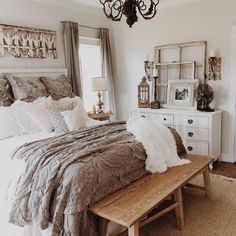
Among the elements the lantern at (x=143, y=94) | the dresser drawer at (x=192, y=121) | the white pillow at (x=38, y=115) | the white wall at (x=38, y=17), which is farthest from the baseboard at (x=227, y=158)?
the white wall at (x=38, y=17)

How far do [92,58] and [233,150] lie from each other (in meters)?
2.97

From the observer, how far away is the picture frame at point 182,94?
437 cm

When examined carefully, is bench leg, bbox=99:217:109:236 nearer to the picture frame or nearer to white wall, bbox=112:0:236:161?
the picture frame

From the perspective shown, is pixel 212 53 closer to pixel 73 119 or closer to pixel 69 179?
pixel 73 119

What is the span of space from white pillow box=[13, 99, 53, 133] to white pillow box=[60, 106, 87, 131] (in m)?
0.22

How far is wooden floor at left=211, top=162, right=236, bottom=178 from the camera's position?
12.6 ft

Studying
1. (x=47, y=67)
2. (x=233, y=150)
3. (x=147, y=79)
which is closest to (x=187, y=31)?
(x=147, y=79)

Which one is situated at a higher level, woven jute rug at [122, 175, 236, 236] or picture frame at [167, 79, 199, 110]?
picture frame at [167, 79, 199, 110]

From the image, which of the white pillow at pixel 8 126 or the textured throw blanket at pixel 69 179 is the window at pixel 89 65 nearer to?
the white pillow at pixel 8 126

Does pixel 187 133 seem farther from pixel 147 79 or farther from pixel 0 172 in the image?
pixel 0 172

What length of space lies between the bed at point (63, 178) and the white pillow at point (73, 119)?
526 mm

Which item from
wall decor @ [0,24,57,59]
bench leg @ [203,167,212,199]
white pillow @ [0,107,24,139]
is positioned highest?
wall decor @ [0,24,57,59]

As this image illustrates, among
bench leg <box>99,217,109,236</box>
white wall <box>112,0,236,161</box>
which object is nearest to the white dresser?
white wall <box>112,0,236,161</box>

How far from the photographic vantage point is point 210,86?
4.30m
